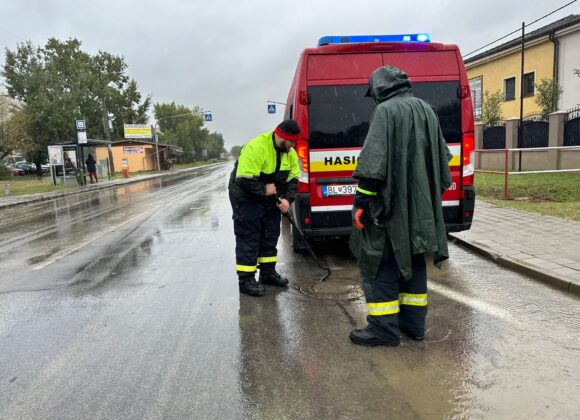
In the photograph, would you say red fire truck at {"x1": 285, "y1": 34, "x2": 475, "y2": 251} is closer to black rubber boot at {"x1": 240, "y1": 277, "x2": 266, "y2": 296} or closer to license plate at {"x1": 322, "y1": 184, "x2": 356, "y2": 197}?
license plate at {"x1": 322, "y1": 184, "x2": 356, "y2": 197}

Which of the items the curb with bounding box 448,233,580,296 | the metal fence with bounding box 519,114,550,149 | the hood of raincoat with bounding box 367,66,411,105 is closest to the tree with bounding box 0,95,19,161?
the metal fence with bounding box 519,114,550,149

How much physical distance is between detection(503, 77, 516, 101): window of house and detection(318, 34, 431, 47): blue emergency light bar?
2472 centimetres

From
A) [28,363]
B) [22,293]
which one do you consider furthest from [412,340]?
[22,293]

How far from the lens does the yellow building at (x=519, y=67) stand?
23.2 m

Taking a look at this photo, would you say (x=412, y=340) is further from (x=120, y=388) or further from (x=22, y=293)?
(x=22, y=293)

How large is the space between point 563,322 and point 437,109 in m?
2.81

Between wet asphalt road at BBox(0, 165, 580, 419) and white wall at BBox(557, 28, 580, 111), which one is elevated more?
white wall at BBox(557, 28, 580, 111)

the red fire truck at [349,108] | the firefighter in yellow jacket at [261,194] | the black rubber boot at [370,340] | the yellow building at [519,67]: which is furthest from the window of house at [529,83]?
the black rubber boot at [370,340]

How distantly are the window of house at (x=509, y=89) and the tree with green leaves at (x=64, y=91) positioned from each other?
3345cm

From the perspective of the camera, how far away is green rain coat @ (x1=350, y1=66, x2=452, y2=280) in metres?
3.33

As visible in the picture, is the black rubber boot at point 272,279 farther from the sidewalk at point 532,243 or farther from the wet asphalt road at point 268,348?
the sidewalk at point 532,243

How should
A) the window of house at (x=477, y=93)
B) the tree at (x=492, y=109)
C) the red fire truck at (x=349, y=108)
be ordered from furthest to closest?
the window of house at (x=477, y=93) → the tree at (x=492, y=109) → the red fire truck at (x=349, y=108)

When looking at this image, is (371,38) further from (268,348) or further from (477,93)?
(477,93)

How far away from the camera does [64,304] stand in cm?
484
